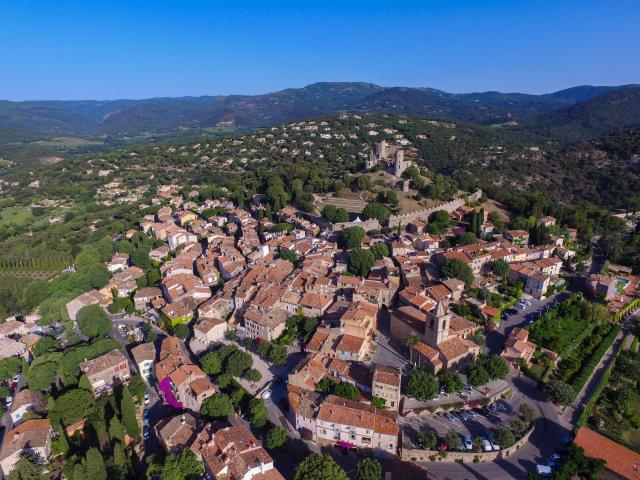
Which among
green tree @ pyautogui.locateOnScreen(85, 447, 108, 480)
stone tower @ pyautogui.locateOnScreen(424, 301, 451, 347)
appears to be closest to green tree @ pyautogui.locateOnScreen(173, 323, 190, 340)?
green tree @ pyautogui.locateOnScreen(85, 447, 108, 480)

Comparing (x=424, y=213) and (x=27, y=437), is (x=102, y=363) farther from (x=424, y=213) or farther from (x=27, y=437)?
(x=424, y=213)

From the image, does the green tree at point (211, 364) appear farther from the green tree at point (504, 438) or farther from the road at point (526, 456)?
the green tree at point (504, 438)

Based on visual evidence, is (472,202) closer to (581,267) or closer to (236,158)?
(581,267)

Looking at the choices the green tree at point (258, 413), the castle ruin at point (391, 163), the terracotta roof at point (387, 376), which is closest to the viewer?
the green tree at point (258, 413)

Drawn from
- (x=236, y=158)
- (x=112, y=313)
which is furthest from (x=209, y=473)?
(x=236, y=158)

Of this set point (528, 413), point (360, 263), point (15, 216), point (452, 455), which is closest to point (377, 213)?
point (360, 263)

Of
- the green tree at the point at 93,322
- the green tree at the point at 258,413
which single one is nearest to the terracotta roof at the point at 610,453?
the green tree at the point at 258,413

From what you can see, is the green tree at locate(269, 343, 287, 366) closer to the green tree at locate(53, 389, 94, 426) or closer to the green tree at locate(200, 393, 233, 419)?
the green tree at locate(200, 393, 233, 419)
